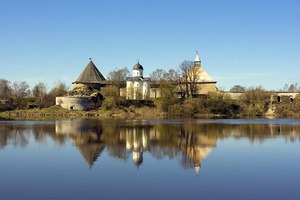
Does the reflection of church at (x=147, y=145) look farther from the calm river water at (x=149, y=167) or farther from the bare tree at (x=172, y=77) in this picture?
the bare tree at (x=172, y=77)

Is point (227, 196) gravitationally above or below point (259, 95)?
below

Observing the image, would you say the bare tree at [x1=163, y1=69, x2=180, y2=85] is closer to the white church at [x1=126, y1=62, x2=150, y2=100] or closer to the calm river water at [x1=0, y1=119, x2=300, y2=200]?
the white church at [x1=126, y1=62, x2=150, y2=100]

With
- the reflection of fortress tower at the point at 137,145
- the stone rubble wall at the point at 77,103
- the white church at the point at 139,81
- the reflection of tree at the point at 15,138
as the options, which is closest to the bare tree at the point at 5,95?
the stone rubble wall at the point at 77,103

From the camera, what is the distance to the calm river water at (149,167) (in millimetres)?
11727

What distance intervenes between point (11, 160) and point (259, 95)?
5284 cm

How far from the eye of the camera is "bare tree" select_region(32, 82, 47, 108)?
68.5m

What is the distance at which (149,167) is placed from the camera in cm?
1580

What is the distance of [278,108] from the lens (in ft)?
205

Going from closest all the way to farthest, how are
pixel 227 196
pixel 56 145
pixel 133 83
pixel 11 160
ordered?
pixel 227 196 < pixel 11 160 < pixel 56 145 < pixel 133 83

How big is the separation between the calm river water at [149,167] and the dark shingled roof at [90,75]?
4971 cm

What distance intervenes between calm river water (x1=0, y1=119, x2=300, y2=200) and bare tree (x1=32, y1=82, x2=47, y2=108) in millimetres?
43122

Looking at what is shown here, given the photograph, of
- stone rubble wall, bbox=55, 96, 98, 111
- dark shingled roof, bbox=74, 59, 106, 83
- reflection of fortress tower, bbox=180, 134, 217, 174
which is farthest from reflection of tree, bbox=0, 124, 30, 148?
dark shingled roof, bbox=74, 59, 106, 83

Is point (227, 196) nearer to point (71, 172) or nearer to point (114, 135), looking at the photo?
point (71, 172)

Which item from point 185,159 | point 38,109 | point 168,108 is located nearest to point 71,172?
point 185,159
